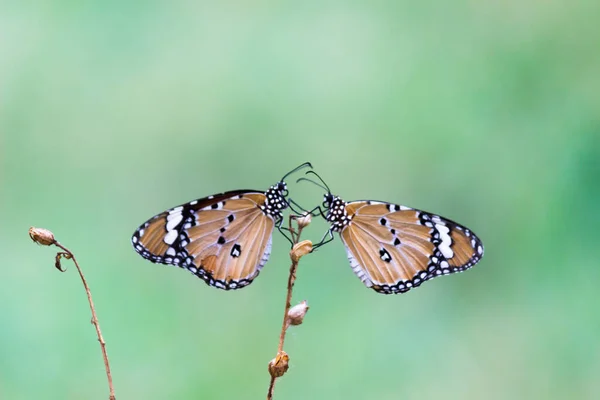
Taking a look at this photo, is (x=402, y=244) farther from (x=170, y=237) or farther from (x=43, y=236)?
(x=43, y=236)

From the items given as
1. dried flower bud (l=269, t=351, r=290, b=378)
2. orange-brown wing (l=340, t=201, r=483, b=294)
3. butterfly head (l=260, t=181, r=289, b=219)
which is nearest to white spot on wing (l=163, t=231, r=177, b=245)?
butterfly head (l=260, t=181, r=289, b=219)

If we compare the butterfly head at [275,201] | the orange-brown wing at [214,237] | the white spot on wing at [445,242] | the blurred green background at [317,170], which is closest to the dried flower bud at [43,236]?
the orange-brown wing at [214,237]

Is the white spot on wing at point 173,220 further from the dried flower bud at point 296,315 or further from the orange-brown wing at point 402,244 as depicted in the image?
the dried flower bud at point 296,315

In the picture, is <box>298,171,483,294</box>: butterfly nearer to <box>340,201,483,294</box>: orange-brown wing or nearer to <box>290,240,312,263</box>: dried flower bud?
<box>340,201,483,294</box>: orange-brown wing

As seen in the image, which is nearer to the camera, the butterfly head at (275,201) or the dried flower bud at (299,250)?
the dried flower bud at (299,250)

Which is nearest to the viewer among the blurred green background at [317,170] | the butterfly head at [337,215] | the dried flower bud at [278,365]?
the dried flower bud at [278,365]

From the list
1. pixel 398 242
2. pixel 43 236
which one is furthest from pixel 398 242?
pixel 43 236

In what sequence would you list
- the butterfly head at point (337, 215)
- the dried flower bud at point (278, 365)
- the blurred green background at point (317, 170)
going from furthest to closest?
the blurred green background at point (317, 170) < the butterfly head at point (337, 215) < the dried flower bud at point (278, 365)

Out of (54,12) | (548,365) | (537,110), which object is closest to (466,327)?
(548,365)
